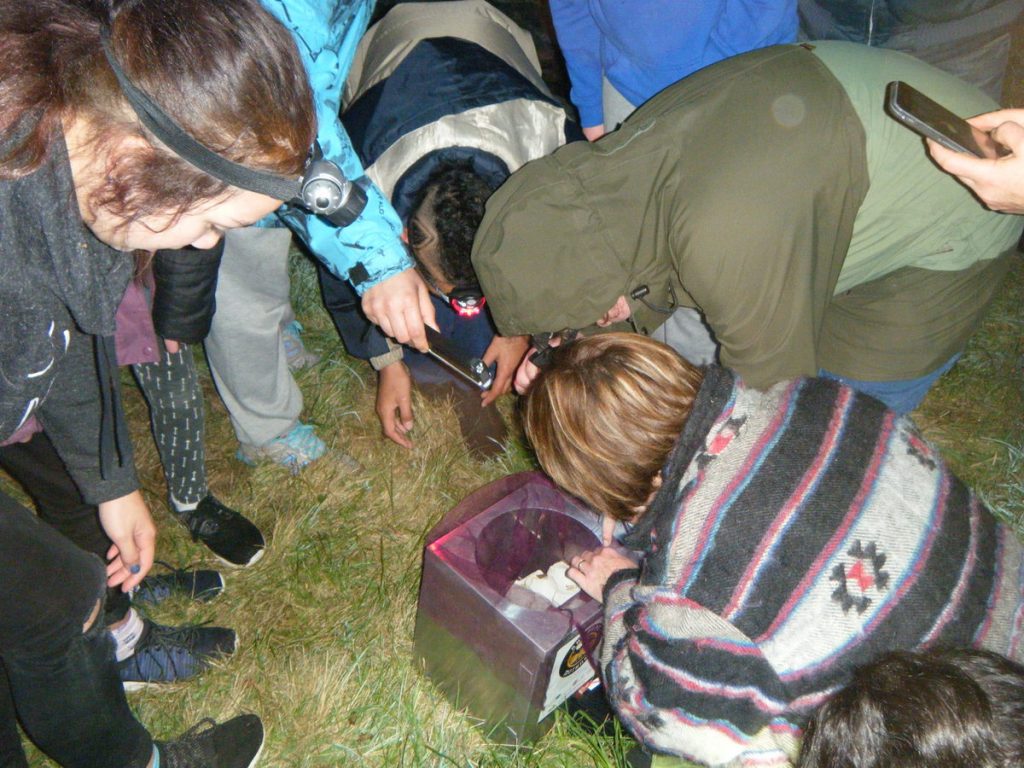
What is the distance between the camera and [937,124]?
4.54 feet

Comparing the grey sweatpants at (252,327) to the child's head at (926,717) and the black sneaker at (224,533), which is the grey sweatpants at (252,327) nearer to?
the black sneaker at (224,533)

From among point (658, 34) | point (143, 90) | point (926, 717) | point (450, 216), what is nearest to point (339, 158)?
point (450, 216)

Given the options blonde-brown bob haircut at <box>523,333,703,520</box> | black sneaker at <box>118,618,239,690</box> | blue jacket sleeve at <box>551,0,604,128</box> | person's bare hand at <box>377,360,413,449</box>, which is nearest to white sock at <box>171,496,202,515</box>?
black sneaker at <box>118,618,239,690</box>

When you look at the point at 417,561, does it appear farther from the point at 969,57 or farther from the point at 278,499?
the point at 969,57

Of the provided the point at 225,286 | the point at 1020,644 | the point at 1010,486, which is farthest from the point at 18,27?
the point at 1010,486

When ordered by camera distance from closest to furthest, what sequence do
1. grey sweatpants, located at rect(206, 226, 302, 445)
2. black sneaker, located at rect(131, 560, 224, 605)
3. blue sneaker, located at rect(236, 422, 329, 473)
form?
grey sweatpants, located at rect(206, 226, 302, 445), black sneaker, located at rect(131, 560, 224, 605), blue sneaker, located at rect(236, 422, 329, 473)

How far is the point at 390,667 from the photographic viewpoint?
1.96m

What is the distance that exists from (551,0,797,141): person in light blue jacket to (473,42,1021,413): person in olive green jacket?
0.42m

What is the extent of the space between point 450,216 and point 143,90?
34.8 inches

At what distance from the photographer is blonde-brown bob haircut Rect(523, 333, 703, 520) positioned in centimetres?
137

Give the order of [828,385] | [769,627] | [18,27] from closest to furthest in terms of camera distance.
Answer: [18,27]
[769,627]
[828,385]

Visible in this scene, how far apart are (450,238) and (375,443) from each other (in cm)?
102

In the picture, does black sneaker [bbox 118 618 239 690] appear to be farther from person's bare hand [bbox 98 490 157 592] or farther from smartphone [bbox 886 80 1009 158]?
smartphone [bbox 886 80 1009 158]

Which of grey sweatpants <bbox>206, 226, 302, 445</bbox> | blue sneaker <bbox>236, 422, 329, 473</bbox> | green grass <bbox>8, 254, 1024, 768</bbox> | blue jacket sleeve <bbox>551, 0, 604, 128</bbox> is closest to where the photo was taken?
green grass <bbox>8, 254, 1024, 768</bbox>
